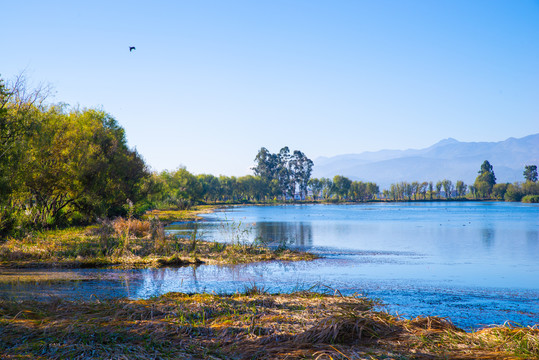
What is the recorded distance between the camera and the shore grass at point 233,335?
5.15 meters

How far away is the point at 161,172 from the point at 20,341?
10741 cm

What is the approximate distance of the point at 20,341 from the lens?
547 centimetres

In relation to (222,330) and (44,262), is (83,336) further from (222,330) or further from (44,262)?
(44,262)

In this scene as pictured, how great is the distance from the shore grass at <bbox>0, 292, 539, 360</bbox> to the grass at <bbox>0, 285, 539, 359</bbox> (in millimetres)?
12

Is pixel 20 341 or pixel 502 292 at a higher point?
pixel 20 341

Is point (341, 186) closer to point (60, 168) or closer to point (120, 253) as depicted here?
point (60, 168)

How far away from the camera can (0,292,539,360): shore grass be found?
16.9 ft

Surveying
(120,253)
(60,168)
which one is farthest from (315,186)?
(120,253)

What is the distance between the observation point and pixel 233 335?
6004mm

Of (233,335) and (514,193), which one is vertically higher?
(514,193)

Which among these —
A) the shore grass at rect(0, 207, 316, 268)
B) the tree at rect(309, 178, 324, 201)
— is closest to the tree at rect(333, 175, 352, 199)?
the tree at rect(309, 178, 324, 201)

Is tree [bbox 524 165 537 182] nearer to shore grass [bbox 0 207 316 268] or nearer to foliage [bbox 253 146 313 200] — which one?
foliage [bbox 253 146 313 200]

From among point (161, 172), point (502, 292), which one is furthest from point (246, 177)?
point (502, 292)

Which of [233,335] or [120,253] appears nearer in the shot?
[233,335]
